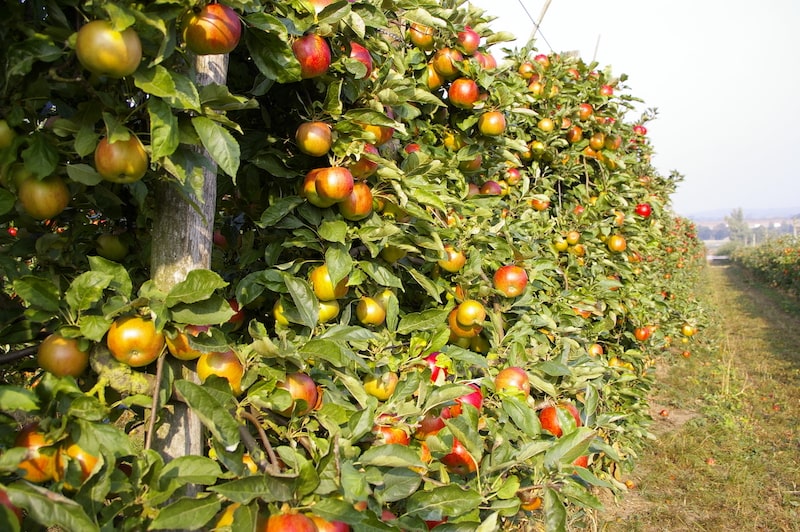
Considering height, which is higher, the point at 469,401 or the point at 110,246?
the point at 110,246

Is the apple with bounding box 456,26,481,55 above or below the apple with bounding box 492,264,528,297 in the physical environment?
above

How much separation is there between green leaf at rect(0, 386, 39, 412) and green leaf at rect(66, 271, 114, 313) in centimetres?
16

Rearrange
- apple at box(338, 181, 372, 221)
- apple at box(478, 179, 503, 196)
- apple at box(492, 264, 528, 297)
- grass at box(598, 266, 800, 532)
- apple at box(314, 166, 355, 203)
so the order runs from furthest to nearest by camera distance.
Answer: grass at box(598, 266, 800, 532)
apple at box(478, 179, 503, 196)
apple at box(492, 264, 528, 297)
apple at box(338, 181, 372, 221)
apple at box(314, 166, 355, 203)

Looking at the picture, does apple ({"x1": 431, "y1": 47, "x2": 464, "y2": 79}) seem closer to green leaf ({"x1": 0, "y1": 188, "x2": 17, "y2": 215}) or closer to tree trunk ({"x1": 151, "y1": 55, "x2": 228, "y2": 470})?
tree trunk ({"x1": 151, "y1": 55, "x2": 228, "y2": 470})

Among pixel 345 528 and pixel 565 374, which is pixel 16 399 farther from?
pixel 565 374

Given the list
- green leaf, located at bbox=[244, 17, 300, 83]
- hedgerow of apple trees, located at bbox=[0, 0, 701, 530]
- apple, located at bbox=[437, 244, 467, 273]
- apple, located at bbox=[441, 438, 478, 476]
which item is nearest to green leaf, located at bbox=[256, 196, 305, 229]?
hedgerow of apple trees, located at bbox=[0, 0, 701, 530]

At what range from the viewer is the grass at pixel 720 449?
3551 mm

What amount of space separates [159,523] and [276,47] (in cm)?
78

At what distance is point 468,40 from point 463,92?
0.61 ft

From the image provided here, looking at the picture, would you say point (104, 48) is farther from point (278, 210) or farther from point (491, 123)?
point (491, 123)

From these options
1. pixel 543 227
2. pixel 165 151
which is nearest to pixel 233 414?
pixel 165 151

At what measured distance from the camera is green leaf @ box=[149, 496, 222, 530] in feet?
2.19

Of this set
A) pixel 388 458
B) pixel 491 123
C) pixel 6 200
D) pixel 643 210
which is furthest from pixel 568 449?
pixel 643 210

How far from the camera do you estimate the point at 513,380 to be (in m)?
1.43
